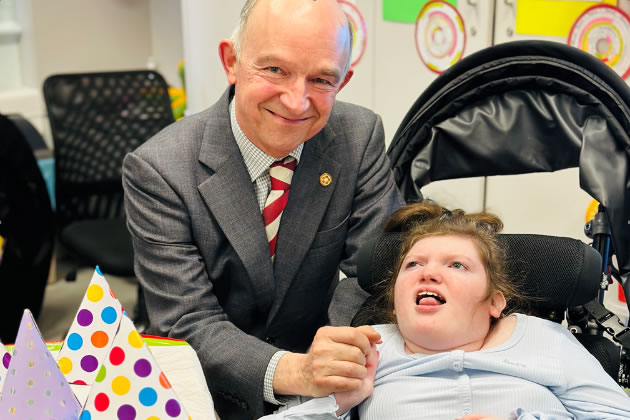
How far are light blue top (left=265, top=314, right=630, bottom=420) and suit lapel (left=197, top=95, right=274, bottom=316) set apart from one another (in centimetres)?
37

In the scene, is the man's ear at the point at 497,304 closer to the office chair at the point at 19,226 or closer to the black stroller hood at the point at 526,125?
the black stroller hood at the point at 526,125

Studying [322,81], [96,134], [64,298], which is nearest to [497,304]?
[322,81]

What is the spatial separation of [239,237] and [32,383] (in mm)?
721

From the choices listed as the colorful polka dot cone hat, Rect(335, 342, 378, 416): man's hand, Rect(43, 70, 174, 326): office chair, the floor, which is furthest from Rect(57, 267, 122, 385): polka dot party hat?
the floor

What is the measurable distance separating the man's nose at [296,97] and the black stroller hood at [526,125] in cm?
42

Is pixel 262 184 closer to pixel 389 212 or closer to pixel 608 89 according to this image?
pixel 389 212

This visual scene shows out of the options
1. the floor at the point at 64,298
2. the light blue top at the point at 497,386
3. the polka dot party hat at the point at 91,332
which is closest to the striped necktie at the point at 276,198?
the light blue top at the point at 497,386

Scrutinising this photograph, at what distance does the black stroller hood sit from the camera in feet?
5.30

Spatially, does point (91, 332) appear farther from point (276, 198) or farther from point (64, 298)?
point (64, 298)

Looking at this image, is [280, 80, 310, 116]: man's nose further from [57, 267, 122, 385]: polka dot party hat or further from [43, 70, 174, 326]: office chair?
[43, 70, 174, 326]: office chair

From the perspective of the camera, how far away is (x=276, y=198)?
1.73m

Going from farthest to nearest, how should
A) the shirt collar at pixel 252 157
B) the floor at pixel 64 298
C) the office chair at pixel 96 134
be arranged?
the floor at pixel 64 298, the office chair at pixel 96 134, the shirt collar at pixel 252 157

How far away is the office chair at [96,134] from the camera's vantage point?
3238 mm

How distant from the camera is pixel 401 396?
56.1 inches
